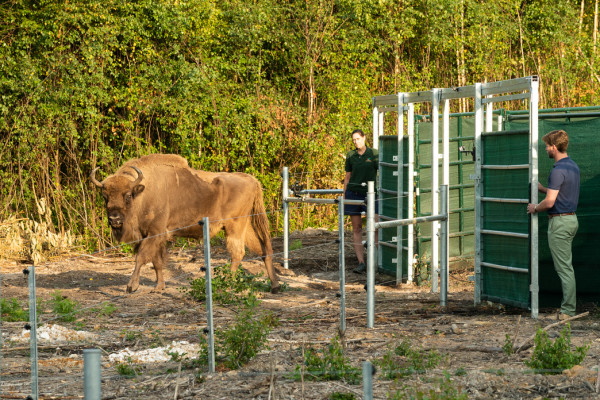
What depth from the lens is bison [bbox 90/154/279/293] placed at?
37.3 feet

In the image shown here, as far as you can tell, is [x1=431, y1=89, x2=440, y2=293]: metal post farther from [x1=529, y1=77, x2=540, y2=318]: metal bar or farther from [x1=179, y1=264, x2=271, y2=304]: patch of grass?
[x1=179, y1=264, x2=271, y2=304]: patch of grass

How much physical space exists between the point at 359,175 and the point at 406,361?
6.34 m

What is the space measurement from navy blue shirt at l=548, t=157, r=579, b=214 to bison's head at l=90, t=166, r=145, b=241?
18.5 ft

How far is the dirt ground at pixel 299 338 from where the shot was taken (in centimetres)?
597

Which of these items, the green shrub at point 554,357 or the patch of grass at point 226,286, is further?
the patch of grass at point 226,286

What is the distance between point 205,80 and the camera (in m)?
16.4

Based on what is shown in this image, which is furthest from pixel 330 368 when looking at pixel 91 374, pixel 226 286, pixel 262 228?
pixel 262 228

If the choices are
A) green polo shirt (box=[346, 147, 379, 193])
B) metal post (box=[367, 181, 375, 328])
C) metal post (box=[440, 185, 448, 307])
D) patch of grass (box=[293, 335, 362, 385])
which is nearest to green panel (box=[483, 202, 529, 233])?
metal post (box=[440, 185, 448, 307])

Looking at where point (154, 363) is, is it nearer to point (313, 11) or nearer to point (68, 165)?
point (68, 165)

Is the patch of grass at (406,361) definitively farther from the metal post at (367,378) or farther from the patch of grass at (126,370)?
the metal post at (367,378)

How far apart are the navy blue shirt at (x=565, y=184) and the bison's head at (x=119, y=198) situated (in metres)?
5.64

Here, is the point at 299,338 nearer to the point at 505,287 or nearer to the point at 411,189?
the point at 505,287

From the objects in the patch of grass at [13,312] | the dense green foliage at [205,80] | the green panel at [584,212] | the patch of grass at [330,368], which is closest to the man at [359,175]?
the green panel at [584,212]

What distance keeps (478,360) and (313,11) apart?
41.2ft
